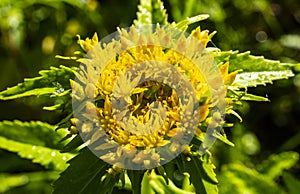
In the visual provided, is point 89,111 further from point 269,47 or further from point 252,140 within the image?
Result: point 269,47

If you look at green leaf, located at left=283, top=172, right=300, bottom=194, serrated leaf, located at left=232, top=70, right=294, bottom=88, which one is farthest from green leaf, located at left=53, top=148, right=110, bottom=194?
green leaf, located at left=283, top=172, right=300, bottom=194

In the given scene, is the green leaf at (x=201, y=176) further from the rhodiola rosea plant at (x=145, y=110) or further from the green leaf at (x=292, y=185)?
the green leaf at (x=292, y=185)

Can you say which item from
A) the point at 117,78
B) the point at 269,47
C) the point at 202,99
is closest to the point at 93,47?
the point at 117,78

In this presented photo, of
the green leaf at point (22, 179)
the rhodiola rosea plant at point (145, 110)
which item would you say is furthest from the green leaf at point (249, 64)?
the green leaf at point (22, 179)

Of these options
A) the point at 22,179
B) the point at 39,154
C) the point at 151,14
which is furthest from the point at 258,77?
the point at 22,179

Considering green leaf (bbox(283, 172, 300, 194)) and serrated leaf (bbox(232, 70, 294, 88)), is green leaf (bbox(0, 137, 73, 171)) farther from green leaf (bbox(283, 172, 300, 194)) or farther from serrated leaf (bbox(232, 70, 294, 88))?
green leaf (bbox(283, 172, 300, 194))

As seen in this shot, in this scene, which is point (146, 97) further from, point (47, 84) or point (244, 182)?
point (244, 182)
